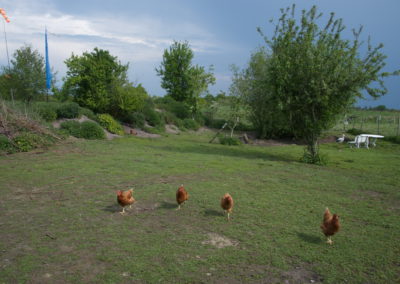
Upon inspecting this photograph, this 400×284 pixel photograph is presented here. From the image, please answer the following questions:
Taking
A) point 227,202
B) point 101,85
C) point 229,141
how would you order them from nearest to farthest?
point 227,202 → point 229,141 → point 101,85

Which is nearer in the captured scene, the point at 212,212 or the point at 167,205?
the point at 212,212

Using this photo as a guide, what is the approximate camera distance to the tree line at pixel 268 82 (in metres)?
13.5

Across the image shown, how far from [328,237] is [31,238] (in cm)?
501

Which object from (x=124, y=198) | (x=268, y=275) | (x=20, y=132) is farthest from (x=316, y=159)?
(x=20, y=132)

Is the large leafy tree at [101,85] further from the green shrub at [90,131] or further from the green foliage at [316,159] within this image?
the green foliage at [316,159]

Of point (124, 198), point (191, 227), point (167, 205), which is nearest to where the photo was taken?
point (191, 227)

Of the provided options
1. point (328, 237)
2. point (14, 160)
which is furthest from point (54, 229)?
point (14, 160)

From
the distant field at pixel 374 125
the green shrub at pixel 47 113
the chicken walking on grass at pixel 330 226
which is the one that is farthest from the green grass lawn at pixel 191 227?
the distant field at pixel 374 125

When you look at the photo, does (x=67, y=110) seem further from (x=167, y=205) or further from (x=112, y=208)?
(x=167, y=205)

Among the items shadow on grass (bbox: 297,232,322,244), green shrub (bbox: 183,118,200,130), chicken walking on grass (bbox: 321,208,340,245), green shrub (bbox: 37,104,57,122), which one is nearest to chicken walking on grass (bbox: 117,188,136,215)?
shadow on grass (bbox: 297,232,322,244)

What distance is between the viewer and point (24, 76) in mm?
24719

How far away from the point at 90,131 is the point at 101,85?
6637mm

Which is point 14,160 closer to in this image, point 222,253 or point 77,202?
point 77,202

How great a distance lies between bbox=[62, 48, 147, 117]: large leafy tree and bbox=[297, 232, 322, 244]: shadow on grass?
21548 mm
